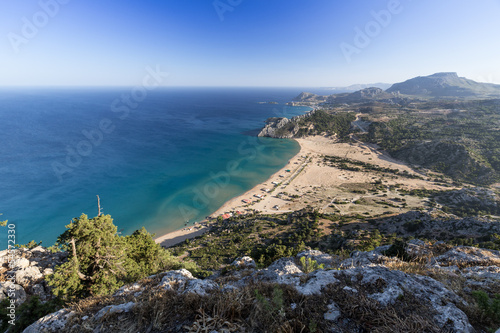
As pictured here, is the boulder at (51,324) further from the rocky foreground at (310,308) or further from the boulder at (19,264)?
the boulder at (19,264)

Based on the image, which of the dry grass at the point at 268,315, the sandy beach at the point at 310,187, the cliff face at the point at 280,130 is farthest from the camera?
the cliff face at the point at 280,130

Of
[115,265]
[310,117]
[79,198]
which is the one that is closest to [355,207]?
[115,265]

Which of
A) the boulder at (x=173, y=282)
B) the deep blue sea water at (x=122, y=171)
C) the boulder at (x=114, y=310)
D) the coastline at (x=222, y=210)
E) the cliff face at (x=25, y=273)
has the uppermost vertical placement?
the boulder at (x=114, y=310)

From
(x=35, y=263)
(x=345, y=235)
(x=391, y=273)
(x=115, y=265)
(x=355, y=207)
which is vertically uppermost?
(x=391, y=273)

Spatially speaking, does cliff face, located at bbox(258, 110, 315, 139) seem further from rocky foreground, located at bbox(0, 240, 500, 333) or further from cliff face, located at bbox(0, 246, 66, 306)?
rocky foreground, located at bbox(0, 240, 500, 333)

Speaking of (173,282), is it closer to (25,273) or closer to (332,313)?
(332,313)

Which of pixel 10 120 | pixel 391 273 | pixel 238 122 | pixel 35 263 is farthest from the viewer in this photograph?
pixel 238 122

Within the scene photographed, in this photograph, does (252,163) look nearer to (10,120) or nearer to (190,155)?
(190,155)

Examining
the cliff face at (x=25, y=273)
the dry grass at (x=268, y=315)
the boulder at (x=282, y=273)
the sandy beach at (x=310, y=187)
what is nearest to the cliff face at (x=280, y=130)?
the sandy beach at (x=310, y=187)

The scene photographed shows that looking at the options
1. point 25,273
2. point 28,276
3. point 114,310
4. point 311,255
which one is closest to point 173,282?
point 114,310
